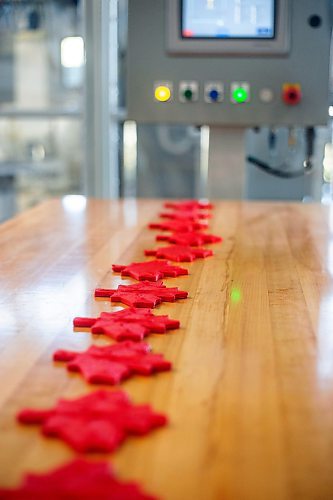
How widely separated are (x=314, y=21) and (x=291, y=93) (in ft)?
0.87

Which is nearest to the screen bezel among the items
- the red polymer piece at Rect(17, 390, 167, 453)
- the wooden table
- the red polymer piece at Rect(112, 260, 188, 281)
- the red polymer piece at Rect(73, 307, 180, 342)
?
the wooden table

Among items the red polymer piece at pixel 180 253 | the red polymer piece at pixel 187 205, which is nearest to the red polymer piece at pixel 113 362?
the red polymer piece at pixel 180 253

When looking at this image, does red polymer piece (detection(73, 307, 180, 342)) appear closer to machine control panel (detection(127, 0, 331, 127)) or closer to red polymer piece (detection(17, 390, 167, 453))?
red polymer piece (detection(17, 390, 167, 453))

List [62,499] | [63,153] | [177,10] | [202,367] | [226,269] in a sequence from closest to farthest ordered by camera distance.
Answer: [62,499], [202,367], [226,269], [177,10], [63,153]

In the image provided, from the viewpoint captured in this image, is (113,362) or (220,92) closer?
Result: (113,362)

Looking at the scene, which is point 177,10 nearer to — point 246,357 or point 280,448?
point 246,357

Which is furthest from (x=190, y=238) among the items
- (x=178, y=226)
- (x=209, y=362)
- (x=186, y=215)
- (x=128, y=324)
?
(x=209, y=362)

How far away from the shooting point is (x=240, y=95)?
113 inches

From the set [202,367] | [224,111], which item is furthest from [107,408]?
[224,111]

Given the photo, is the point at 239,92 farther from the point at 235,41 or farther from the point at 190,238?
the point at 190,238

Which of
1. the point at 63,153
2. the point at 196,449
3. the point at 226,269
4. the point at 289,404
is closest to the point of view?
the point at 196,449

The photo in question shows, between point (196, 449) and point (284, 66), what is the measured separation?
90.5 inches

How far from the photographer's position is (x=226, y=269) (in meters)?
1.61

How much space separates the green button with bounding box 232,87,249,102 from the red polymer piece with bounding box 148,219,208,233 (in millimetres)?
844
